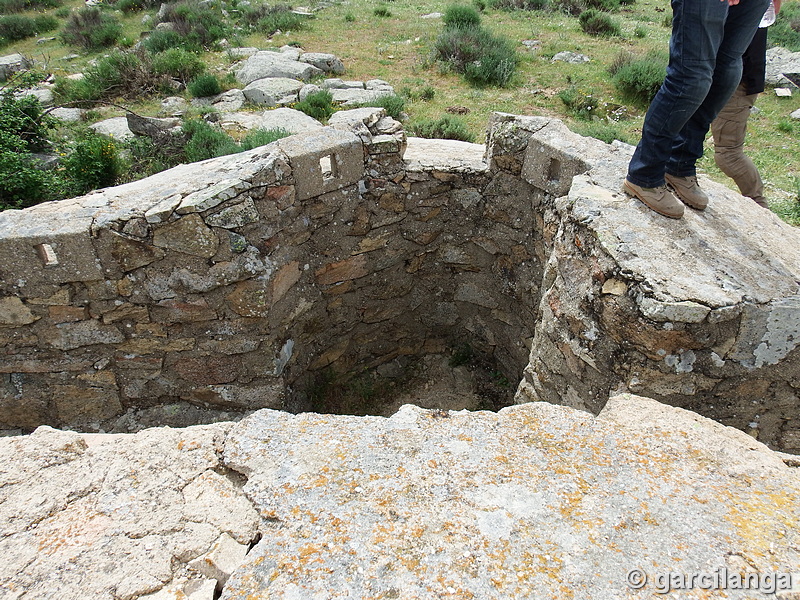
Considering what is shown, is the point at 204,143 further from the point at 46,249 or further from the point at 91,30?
the point at 91,30

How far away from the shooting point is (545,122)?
4129 millimetres

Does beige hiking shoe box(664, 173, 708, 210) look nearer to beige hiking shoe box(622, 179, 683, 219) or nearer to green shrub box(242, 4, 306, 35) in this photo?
beige hiking shoe box(622, 179, 683, 219)

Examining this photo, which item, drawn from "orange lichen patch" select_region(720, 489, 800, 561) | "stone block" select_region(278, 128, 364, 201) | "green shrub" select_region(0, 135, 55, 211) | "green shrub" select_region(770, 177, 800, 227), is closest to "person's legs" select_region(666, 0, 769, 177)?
"orange lichen patch" select_region(720, 489, 800, 561)

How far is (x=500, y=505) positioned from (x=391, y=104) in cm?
716

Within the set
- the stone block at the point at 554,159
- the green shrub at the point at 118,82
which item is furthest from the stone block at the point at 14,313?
the green shrub at the point at 118,82

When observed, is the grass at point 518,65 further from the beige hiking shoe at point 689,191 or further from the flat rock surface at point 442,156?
the beige hiking shoe at point 689,191

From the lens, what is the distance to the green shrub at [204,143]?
6098mm

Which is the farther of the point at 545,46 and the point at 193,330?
the point at 545,46

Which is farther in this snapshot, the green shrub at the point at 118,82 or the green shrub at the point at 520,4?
the green shrub at the point at 520,4

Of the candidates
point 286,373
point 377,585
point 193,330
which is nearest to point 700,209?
point 377,585

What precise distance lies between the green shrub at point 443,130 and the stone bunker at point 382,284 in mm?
1941

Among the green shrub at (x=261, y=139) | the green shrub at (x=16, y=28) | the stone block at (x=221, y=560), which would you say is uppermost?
the stone block at (x=221, y=560)

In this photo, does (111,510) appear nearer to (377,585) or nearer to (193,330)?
(377,585)

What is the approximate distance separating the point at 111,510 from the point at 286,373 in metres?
2.62
